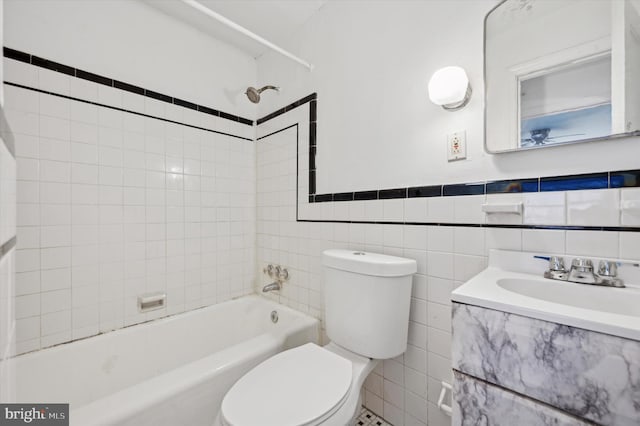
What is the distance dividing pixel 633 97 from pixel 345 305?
1.20 meters

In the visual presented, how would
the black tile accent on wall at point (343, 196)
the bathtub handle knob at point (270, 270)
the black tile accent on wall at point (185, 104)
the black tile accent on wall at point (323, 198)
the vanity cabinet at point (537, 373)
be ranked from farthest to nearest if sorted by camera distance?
the bathtub handle knob at point (270, 270), the black tile accent on wall at point (185, 104), the black tile accent on wall at point (323, 198), the black tile accent on wall at point (343, 196), the vanity cabinet at point (537, 373)

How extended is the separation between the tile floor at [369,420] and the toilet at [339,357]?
0.26 metres

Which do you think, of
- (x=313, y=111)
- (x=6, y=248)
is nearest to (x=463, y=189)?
(x=313, y=111)

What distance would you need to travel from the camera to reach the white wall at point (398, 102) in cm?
103

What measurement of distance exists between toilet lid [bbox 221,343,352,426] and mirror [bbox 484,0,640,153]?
3.46ft

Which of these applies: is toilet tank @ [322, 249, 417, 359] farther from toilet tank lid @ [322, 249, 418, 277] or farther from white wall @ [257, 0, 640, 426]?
white wall @ [257, 0, 640, 426]

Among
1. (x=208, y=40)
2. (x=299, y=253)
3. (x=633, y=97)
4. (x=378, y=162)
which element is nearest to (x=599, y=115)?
(x=633, y=97)

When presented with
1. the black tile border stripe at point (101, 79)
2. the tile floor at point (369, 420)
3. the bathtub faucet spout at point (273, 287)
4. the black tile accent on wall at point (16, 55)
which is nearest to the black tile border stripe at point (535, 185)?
the bathtub faucet spout at point (273, 287)

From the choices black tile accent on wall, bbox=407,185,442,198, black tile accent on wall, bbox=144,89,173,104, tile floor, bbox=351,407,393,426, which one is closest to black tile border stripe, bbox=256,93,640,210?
black tile accent on wall, bbox=407,185,442,198

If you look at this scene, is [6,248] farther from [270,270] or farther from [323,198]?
[270,270]

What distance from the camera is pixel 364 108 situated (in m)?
1.47

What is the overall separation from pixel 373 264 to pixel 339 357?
0.42 m

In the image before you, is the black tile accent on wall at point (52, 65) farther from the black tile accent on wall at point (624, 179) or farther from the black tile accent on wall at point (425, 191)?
the black tile accent on wall at point (624, 179)

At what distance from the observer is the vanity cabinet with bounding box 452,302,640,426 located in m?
0.53
